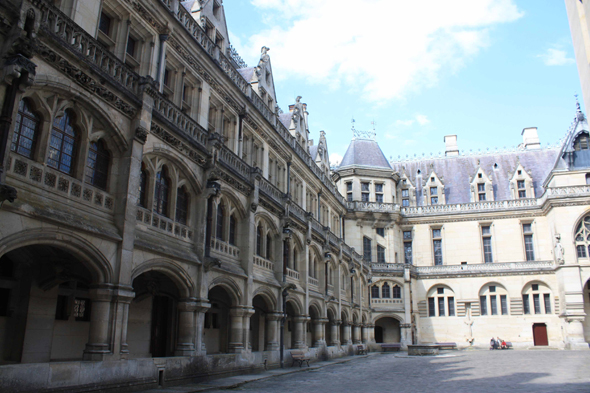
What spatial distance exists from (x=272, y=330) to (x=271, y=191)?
6.84 metres

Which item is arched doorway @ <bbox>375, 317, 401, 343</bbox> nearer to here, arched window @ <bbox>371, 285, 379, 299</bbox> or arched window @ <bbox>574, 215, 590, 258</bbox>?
arched window @ <bbox>371, 285, 379, 299</bbox>

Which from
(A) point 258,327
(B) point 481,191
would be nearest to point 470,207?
(B) point 481,191

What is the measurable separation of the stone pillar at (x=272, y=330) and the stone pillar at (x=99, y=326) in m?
11.9

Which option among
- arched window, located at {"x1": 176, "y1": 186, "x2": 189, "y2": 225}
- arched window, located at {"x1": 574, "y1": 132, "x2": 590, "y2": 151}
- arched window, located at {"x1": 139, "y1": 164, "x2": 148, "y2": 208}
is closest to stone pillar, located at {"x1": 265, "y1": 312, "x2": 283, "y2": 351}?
arched window, located at {"x1": 176, "y1": 186, "x2": 189, "y2": 225}

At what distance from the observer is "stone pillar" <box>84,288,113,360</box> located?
40.2ft

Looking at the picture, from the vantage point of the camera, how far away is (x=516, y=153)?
56.6 m

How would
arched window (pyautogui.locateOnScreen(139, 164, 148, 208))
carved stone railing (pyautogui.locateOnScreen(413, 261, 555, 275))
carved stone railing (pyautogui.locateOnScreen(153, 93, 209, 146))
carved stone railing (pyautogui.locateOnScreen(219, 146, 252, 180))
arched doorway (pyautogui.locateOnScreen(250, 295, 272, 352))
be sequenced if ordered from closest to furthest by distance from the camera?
arched window (pyautogui.locateOnScreen(139, 164, 148, 208))
carved stone railing (pyautogui.locateOnScreen(153, 93, 209, 146))
carved stone railing (pyautogui.locateOnScreen(219, 146, 252, 180))
arched doorway (pyautogui.locateOnScreen(250, 295, 272, 352))
carved stone railing (pyautogui.locateOnScreen(413, 261, 555, 275))

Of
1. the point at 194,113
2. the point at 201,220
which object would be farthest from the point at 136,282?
the point at 194,113

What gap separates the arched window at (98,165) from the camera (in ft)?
44.0

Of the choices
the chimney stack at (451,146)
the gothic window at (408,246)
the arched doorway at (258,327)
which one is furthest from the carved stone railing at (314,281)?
the chimney stack at (451,146)

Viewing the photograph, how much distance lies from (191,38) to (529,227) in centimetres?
4189

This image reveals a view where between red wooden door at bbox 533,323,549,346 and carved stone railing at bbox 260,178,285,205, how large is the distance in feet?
107

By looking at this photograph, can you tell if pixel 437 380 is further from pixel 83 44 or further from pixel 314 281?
pixel 83 44

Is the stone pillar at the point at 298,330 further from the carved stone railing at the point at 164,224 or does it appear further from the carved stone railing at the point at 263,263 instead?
the carved stone railing at the point at 164,224
